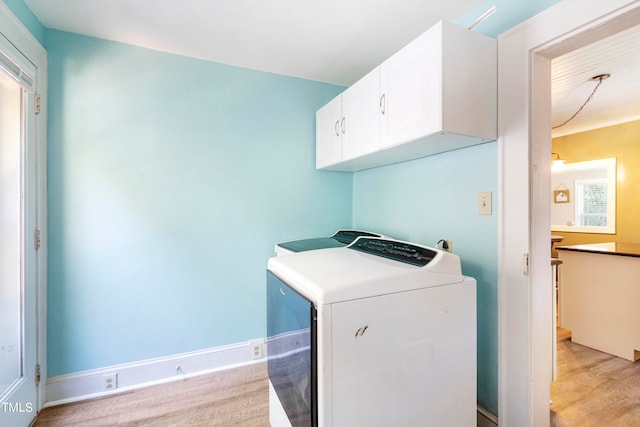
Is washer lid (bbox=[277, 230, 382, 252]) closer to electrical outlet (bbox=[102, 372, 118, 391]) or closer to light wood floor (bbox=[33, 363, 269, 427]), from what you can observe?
light wood floor (bbox=[33, 363, 269, 427])

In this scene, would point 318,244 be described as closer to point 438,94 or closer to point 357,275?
point 357,275

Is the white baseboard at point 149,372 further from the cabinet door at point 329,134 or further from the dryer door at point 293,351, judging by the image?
the cabinet door at point 329,134

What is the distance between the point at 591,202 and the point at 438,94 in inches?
177

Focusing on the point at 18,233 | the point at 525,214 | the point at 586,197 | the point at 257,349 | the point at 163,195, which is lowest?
the point at 257,349

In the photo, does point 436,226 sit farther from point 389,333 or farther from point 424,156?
point 389,333

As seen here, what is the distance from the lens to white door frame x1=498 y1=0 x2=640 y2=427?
4.37 feet

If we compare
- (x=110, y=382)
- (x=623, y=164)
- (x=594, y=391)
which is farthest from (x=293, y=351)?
(x=623, y=164)

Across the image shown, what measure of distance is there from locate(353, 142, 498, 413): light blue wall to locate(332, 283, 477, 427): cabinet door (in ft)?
0.86

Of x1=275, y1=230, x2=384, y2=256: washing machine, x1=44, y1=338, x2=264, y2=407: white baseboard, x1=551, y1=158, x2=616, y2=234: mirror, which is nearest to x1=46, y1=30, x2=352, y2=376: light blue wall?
x1=44, y1=338, x2=264, y2=407: white baseboard

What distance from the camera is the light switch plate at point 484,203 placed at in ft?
4.92

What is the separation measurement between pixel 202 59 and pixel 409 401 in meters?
2.50

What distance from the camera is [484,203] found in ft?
4.99

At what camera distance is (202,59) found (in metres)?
2.17

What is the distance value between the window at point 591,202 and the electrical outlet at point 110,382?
5709mm
